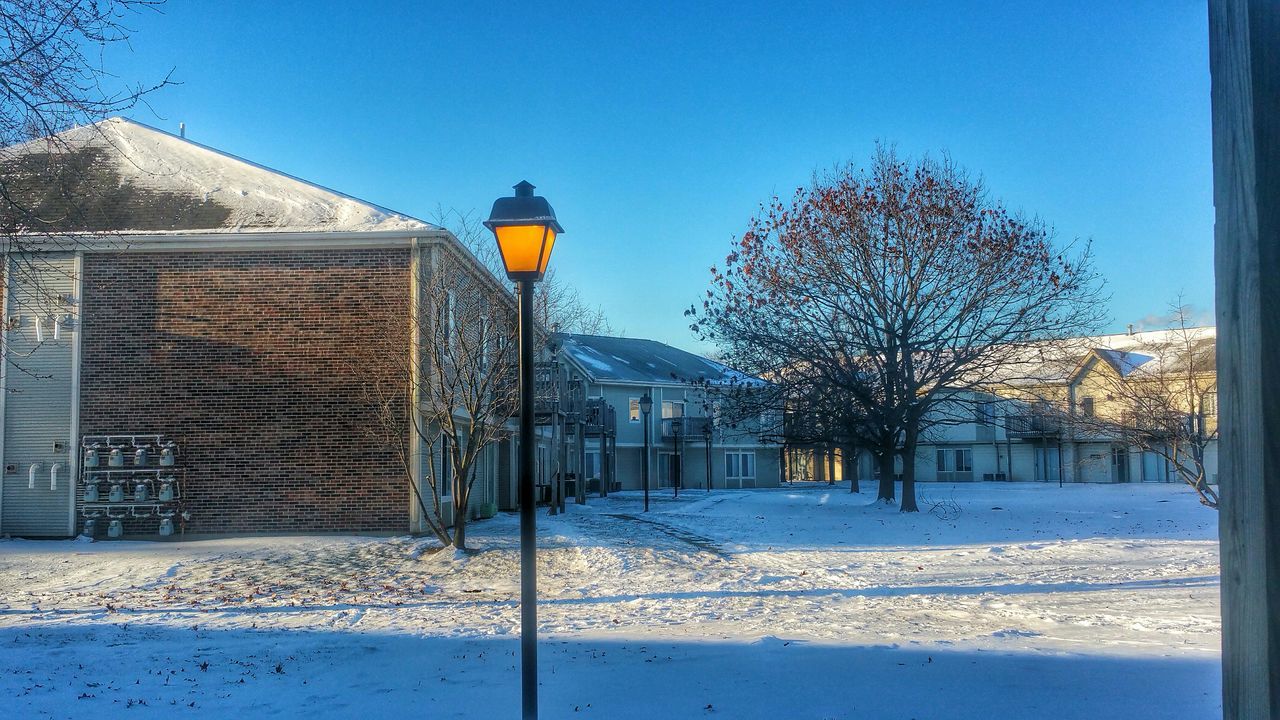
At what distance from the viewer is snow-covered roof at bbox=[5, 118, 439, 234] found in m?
17.8

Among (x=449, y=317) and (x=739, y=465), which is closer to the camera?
(x=449, y=317)

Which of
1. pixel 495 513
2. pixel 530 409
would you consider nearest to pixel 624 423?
pixel 495 513

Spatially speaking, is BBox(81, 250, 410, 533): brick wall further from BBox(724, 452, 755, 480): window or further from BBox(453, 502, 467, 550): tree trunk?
BBox(724, 452, 755, 480): window

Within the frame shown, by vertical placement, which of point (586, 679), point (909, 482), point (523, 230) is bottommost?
point (586, 679)

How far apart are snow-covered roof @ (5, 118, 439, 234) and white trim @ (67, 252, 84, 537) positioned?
1.20 meters

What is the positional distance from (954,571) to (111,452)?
14.3 meters

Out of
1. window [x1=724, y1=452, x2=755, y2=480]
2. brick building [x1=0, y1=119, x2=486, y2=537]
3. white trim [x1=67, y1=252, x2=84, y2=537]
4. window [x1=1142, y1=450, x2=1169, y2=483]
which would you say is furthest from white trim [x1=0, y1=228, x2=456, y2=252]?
window [x1=1142, y1=450, x2=1169, y2=483]

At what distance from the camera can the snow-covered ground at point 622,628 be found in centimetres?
639

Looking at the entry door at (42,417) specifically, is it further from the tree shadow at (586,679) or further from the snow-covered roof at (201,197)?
the tree shadow at (586,679)

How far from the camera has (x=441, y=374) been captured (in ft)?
48.1

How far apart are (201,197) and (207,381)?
13.0ft

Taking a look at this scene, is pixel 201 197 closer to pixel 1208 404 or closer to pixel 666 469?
pixel 1208 404

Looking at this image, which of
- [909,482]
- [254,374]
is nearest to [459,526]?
[254,374]

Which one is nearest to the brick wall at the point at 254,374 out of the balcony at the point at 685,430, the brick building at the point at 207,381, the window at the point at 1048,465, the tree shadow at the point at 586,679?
the brick building at the point at 207,381
